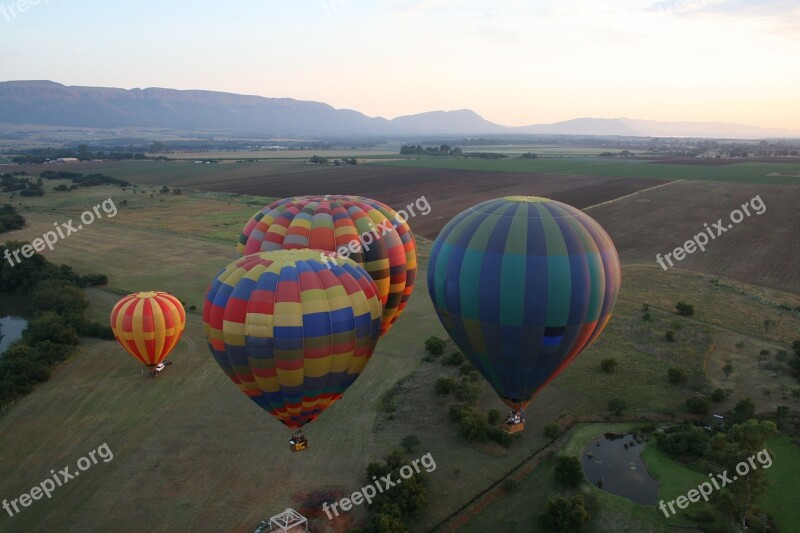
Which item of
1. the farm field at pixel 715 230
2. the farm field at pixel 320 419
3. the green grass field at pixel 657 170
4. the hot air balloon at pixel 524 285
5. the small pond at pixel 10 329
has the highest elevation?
the hot air balloon at pixel 524 285

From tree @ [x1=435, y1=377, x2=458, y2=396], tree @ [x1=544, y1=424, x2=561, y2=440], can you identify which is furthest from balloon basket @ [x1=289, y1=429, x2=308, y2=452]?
tree @ [x1=544, y1=424, x2=561, y2=440]

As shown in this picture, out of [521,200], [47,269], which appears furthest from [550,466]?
[47,269]

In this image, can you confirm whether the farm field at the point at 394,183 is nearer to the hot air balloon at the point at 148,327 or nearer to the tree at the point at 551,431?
the hot air balloon at the point at 148,327

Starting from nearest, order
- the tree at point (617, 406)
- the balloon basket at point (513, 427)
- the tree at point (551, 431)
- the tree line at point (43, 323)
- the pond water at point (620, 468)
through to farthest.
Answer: the pond water at point (620, 468) → the balloon basket at point (513, 427) → the tree at point (551, 431) → the tree at point (617, 406) → the tree line at point (43, 323)

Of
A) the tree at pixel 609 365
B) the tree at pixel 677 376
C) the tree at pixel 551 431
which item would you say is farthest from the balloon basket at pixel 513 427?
the tree at pixel 677 376

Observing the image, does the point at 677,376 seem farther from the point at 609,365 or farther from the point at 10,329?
the point at 10,329

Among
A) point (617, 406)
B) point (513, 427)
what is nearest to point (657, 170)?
point (617, 406)
